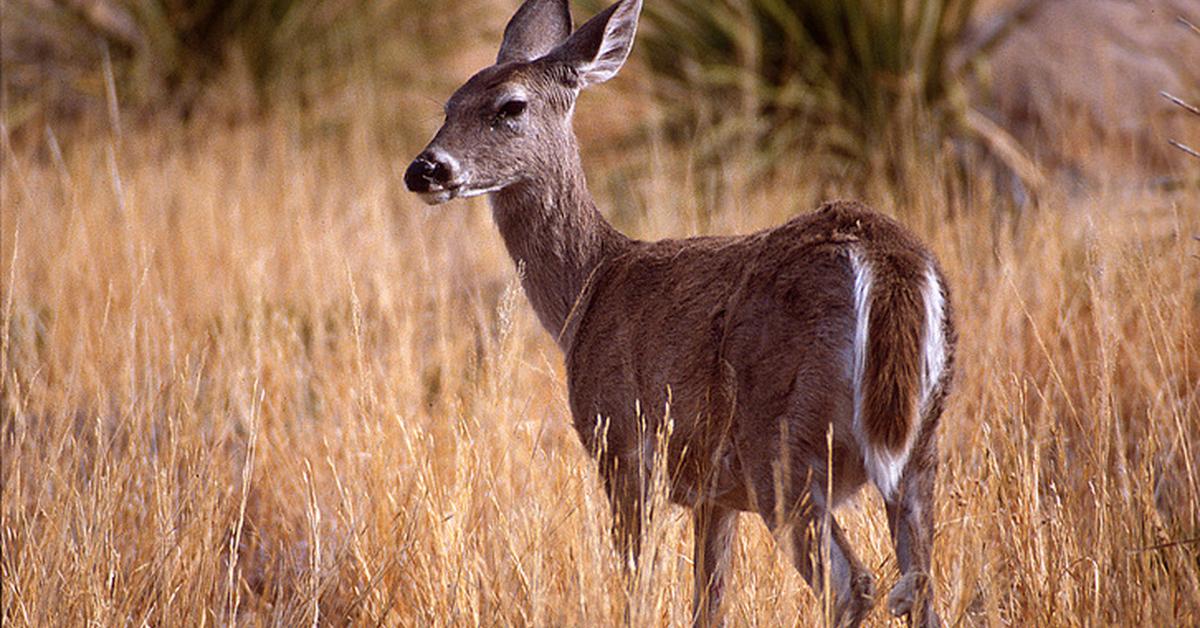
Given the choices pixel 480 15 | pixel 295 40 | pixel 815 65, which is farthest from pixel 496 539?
pixel 480 15

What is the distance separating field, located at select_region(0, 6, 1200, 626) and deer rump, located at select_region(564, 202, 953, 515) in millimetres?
237

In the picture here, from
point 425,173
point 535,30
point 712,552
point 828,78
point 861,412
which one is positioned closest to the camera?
point 861,412

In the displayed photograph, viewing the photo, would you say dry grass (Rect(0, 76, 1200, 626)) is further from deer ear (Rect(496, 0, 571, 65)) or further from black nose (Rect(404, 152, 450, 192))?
deer ear (Rect(496, 0, 571, 65))

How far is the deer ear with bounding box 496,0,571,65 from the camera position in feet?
15.0

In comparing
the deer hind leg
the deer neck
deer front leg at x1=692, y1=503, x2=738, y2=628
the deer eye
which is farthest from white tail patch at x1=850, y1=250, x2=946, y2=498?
the deer eye

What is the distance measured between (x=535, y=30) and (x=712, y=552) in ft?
5.85

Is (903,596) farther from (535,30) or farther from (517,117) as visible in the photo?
(535,30)

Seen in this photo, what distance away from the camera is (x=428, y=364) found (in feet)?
19.0

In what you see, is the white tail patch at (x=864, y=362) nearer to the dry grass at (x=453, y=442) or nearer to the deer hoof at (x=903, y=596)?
the deer hoof at (x=903, y=596)

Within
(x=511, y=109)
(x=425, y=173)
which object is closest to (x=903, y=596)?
(x=425, y=173)

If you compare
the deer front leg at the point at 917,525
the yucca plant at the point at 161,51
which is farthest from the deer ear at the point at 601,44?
the yucca plant at the point at 161,51

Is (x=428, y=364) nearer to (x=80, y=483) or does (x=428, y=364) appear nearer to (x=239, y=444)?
(x=239, y=444)

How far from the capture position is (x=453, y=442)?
4488 millimetres

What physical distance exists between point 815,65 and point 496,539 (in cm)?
510
